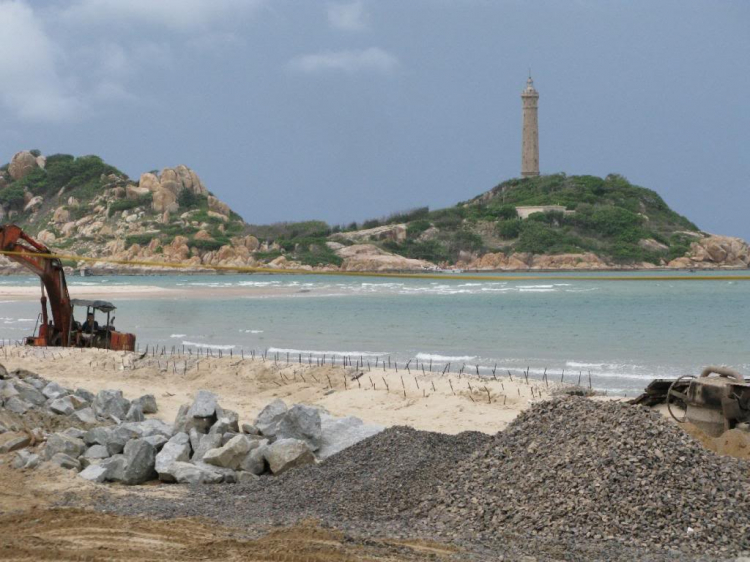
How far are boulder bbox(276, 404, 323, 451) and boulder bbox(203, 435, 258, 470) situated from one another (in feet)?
2.59

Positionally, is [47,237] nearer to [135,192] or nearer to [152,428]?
[135,192]

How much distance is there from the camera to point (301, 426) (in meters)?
9.59

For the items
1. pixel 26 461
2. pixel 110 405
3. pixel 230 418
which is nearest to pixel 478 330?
pixel 110 405

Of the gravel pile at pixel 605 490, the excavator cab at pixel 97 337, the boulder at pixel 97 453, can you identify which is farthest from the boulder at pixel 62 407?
the excavator cab at pixel 97 337

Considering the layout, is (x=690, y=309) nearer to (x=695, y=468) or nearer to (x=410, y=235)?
(x=695, y=468)

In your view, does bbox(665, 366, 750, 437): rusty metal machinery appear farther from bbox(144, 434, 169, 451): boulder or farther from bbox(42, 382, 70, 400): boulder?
bbox(42, 382, 70, 400): boulder

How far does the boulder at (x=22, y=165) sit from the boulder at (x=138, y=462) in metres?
126

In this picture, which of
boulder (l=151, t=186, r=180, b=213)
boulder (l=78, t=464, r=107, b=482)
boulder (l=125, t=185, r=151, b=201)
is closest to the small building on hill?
boulder (l=151, t=186, r=180, b=213)

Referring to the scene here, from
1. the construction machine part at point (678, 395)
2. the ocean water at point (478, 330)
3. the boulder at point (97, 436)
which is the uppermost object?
the construction machine part at point (678, 395)

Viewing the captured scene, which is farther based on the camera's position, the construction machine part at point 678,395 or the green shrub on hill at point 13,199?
the green shrub on hill at point 13,199

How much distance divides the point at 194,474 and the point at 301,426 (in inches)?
59.5

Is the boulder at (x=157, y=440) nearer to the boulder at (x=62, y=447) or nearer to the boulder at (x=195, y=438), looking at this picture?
the boulder at (x=195, y=438)

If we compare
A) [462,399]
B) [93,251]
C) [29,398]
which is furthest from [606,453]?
[93,251]

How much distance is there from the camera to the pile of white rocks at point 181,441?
862 centimetres
